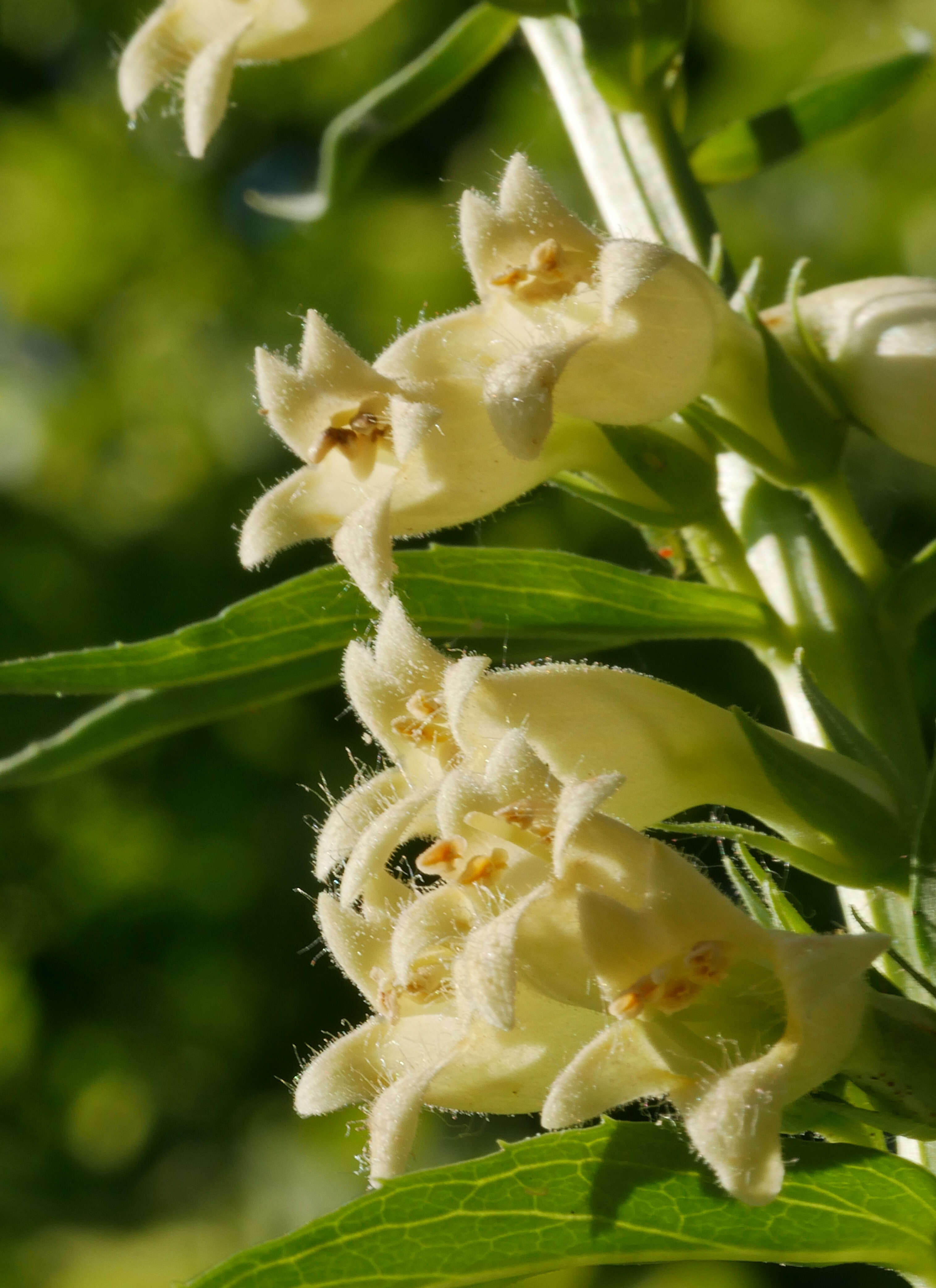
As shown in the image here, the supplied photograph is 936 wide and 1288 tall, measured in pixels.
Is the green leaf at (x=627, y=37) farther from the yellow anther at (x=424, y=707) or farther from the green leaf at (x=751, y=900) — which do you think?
the green leaf at (x=751, y=900)

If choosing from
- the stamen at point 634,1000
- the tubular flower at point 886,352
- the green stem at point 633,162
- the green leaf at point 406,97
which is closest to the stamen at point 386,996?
the stamen at point 634,1000

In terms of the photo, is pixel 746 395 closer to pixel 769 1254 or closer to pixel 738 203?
pixel 769 1254

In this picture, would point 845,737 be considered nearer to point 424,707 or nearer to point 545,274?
point 424,707

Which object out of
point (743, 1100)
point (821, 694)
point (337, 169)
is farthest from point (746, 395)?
point (337, 169)

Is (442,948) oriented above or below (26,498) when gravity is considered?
above

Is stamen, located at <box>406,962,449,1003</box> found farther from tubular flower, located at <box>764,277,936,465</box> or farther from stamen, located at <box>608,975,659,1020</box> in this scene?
tubular flower, located at <box>764,277,936,465</box>


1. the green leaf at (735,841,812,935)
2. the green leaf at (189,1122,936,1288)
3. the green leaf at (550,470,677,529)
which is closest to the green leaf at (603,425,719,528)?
the green leaf at (550,470,677,529)
